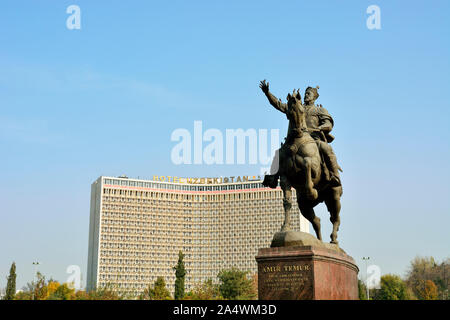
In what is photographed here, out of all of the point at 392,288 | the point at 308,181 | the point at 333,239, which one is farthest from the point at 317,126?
the point at 392,288

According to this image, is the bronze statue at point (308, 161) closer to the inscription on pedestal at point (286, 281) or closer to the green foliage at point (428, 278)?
the inscription on pedestal at point (286, 281)

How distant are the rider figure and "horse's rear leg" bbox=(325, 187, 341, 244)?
0.49 m

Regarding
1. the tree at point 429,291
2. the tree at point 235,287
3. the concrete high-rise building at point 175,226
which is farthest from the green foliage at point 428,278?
the concrete high-rise building at point 175,226

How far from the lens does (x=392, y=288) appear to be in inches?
4387

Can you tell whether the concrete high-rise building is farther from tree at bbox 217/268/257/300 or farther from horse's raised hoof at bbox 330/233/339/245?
horse's raised hoof at bbox 330/233/339/245

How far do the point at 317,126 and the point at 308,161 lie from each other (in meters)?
2.48

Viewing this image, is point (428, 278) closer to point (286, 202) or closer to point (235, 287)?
point (235, 287)

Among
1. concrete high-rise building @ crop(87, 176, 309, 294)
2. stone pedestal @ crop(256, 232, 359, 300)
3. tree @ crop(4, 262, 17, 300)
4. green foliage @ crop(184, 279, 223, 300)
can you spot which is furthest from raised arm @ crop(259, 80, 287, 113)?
concrete high-rise building @ crop(87, 176, 309, 294)

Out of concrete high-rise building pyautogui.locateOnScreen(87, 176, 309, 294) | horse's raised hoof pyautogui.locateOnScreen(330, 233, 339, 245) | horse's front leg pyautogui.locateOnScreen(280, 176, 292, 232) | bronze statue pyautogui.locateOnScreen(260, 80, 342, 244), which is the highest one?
concrete high-rise building pyautogui.locateOnScreen(87, 176, 309, 294)

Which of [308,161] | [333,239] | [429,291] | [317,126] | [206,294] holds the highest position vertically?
[317,126]

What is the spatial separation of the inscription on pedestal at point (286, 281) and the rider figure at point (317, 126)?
11.2 ft

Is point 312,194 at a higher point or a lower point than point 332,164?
lower

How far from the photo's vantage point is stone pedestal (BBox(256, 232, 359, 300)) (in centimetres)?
1550
